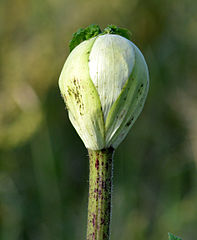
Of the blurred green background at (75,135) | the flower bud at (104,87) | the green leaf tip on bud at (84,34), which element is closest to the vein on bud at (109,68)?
the flower bud at (104,87)

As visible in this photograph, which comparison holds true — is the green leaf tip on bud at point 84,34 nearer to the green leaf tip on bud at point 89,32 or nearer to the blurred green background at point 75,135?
the green leaf tip on bud at point 89,32

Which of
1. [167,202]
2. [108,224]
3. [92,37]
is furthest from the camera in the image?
[167,202]

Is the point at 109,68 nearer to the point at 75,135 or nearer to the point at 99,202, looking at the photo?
the point at 99,202

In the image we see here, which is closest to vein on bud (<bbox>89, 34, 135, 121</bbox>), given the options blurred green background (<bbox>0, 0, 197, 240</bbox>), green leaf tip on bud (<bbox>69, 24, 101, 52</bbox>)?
green leaf tip on bud (<bbox>69, 24, 101, 52</bbox>)

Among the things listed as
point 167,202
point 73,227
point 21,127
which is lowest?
point 73,227

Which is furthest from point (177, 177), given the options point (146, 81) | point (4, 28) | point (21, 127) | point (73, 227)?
point (146, 81)

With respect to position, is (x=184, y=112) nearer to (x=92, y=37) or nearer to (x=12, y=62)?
(x=12, y=62)

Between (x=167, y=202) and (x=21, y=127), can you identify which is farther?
(x=167, y=202)

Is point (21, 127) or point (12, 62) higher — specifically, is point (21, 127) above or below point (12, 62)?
below

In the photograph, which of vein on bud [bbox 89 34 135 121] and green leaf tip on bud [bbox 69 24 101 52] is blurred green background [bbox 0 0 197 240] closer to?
green leaf tip on bud [bbox 69 24 101 52]
